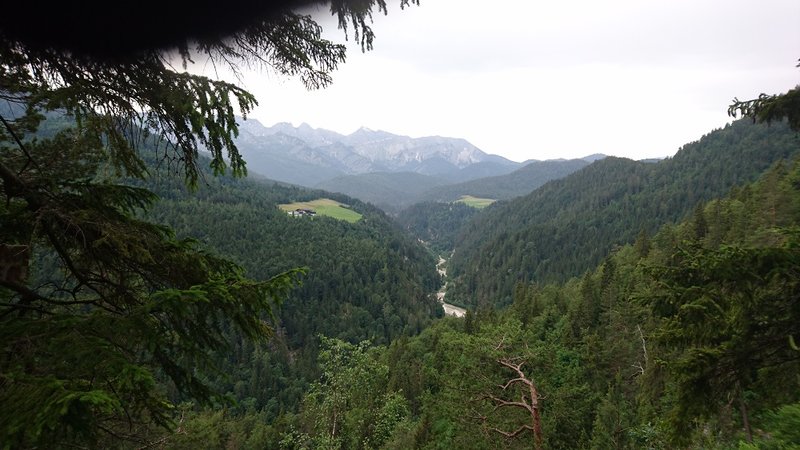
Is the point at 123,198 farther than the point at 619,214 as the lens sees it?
No

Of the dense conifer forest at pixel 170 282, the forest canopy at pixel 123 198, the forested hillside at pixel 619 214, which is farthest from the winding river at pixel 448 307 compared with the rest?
the forest canopy at pixel 123 198

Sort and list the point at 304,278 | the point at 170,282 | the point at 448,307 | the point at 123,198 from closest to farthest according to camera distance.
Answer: the point at 170,282 < the point at 123,198 < the point at 304,278 < the point at 448,307

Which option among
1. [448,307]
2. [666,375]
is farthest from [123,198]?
[448,307]

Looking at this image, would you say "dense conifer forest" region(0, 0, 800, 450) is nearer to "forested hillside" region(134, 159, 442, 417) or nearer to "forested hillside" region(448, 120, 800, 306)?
"forested hillside" region(134, 159, 442, 417)

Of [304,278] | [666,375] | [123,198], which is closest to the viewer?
[123,198]

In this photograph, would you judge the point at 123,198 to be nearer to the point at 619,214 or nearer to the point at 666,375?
the point at 666,375

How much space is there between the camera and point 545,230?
15012 centimetres

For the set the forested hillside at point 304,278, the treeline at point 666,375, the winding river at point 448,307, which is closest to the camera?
the treeline at point 666,375

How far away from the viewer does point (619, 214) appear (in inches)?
5920

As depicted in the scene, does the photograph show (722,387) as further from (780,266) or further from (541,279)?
(541,279)

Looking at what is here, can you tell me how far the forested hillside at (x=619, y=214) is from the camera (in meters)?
127

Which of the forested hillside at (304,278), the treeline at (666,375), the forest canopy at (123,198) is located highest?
the forest canopy at (123,198)

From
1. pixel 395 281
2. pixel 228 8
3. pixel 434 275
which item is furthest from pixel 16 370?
pixel 434 275

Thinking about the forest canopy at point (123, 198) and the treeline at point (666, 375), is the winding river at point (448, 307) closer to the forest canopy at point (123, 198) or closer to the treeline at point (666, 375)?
the treeline at point (666, 375)
